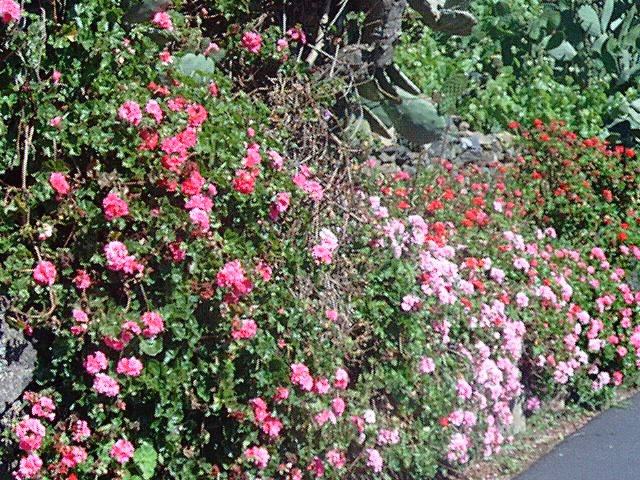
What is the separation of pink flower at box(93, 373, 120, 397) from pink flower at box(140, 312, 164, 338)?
0.19 m

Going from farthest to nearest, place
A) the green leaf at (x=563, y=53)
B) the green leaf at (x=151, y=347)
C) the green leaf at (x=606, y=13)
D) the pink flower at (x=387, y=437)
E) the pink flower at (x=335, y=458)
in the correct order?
the green leaf at (x=606, y=13)
the green leaf at (x=563, y=53)
the pink flower at (x=387, y=437)
the pink flower at (x=335, y=458)
the green leaf at (x=151, y=347)

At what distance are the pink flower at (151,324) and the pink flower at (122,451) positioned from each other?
396mm

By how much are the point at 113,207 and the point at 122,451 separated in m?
0.85

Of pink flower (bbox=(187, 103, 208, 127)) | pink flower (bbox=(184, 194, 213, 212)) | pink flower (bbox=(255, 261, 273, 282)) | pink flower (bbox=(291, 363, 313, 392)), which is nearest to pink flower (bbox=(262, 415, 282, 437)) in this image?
pink flower (bbox=(291, 363, 313, 392))

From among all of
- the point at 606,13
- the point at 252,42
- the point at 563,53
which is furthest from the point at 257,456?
the point at 606,13

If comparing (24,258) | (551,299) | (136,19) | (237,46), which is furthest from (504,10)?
(24,258)

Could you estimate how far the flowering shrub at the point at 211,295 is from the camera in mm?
3793

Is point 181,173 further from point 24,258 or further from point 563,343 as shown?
point 563,343

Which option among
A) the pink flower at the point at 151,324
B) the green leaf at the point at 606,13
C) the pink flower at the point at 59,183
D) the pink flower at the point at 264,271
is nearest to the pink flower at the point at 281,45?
the pink flower at the point at 264,271

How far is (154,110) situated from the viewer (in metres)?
3.93

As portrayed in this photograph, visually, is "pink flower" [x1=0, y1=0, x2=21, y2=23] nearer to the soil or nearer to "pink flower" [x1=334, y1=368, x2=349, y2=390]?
"pink flower" [x1=334, y1=368, x2=349, y2=390]

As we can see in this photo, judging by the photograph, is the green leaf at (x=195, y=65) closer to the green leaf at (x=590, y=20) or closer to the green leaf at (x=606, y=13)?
the green leaf at (x=590, y=20)

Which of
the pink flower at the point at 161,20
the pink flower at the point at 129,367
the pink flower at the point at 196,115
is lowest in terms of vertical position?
the pink flower at the point at 129,367

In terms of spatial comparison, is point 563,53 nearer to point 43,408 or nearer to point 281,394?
point 281,394
